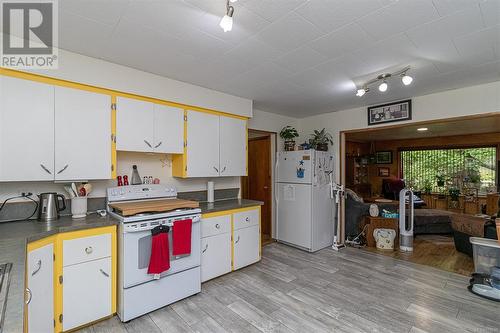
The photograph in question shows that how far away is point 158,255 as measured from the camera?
2.20 meters

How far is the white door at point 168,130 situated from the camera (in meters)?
2.73

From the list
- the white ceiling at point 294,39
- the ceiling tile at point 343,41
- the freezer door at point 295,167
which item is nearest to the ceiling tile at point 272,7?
the white ceiling at point 294,39

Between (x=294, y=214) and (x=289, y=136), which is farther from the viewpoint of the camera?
(x=289, y=136)

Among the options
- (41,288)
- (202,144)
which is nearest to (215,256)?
(202,144)

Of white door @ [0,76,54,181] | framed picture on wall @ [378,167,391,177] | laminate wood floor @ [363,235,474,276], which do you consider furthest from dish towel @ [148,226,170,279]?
Answer: framed picture on wall @ [378,167,391,177]

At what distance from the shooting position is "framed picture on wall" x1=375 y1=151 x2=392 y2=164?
780 cm

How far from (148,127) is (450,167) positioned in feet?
27.4

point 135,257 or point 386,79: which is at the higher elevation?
point 386,79

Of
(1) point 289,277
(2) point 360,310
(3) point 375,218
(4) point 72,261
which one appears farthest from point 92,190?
(3) point 375,218

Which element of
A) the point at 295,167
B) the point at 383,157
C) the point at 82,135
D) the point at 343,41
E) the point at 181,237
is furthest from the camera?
the point at 383,157

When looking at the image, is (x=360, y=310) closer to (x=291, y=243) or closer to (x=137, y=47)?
(x=291, y=243)

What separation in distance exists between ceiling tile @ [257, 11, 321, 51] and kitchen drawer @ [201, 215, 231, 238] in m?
1.99

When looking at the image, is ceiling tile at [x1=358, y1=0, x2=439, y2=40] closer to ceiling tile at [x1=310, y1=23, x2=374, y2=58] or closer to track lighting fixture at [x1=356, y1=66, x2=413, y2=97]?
ceiling tile at [x1=310, y1=23, x2=374, y2=58]

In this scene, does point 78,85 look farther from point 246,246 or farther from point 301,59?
point 246,246
